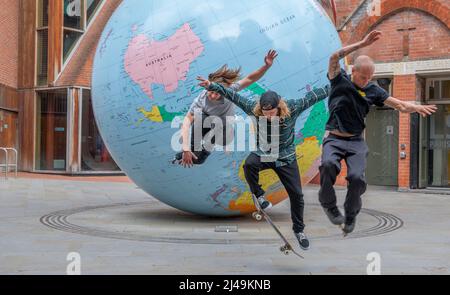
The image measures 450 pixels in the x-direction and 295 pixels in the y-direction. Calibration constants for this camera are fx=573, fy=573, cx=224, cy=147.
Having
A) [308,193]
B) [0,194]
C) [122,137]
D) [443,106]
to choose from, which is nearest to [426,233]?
[122,137]

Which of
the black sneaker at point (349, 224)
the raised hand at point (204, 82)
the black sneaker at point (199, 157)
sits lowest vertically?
the black sneaker at point (349, 224)

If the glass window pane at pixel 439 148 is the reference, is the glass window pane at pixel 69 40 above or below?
above

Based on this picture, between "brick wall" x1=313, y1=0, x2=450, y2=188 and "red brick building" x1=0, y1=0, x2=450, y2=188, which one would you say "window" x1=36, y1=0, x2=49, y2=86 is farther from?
"brick wall" x1=313, y1=0, x2=450, y2=188

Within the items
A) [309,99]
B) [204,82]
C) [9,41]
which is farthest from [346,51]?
[9,41]

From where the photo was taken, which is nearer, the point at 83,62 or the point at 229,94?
the point at 229,94

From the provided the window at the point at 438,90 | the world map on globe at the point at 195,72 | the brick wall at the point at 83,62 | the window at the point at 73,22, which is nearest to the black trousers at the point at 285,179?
the world map on globe at the point at 195,72

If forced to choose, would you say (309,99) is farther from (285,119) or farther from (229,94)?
(229,94)

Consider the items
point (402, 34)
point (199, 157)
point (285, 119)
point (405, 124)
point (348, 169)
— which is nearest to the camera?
point (348, 169)

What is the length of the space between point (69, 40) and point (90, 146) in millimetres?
3949

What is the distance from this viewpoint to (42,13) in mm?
20969

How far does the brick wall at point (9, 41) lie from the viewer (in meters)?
20.5

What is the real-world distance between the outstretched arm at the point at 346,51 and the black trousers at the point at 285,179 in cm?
107

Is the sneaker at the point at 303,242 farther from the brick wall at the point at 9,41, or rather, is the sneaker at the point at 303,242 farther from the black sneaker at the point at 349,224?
the brick wall at the point at 9,41

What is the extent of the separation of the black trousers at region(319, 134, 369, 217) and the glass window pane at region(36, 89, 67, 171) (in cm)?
1690
